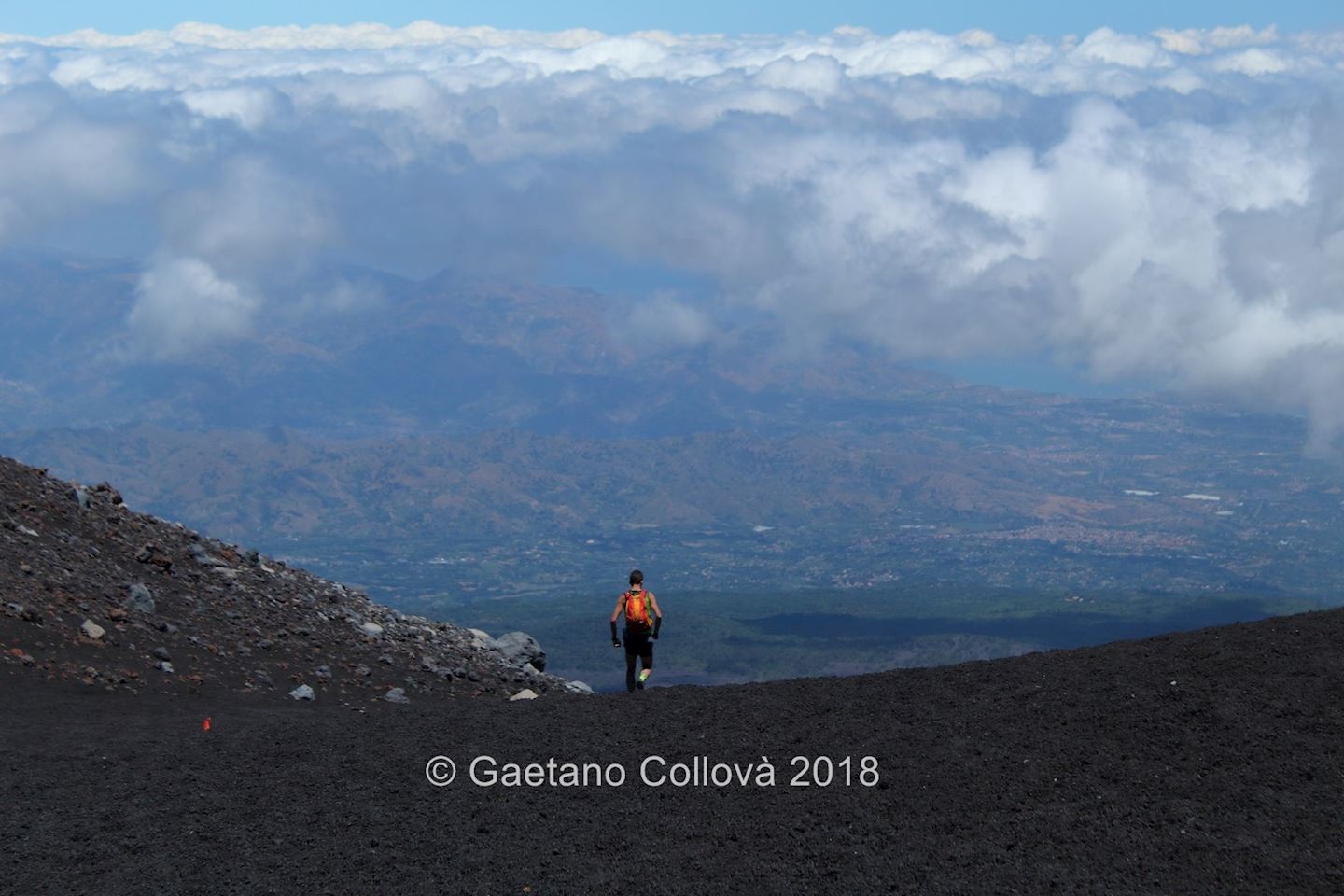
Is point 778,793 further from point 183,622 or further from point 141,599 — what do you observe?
point 141,599

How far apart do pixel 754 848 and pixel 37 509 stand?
73.5 ft

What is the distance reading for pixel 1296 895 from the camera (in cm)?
1334

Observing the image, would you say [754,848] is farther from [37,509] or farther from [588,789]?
[37,509]

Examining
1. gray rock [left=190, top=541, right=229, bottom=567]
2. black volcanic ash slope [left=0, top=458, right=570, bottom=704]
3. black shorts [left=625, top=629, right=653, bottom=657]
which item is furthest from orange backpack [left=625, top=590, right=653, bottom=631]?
gray rock [left=190, top=541, right=229, bottom=567]

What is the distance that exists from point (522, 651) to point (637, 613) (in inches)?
420

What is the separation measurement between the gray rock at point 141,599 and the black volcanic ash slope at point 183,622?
0.09 ft

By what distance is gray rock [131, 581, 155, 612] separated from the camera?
29.2 meters

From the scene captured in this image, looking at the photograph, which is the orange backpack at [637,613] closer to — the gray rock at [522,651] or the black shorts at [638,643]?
the black shorts at [638,643]

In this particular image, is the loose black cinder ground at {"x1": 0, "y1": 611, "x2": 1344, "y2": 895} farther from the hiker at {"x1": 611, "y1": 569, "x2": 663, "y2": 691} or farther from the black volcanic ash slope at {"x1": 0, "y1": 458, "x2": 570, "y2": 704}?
the black volcanic ash slope at {"x1": 0, "y1": 458, "x2": 570, "y2": 704}

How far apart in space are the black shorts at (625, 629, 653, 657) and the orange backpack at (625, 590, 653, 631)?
0.33ft

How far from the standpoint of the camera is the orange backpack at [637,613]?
25.5 m

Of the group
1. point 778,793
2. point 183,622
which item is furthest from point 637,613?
point 183,622

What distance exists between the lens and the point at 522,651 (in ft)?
117

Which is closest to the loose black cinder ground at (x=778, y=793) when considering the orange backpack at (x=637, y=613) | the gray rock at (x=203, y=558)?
the orange backpack at (x=637, y=613)
